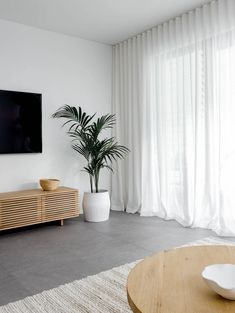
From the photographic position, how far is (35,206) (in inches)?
146

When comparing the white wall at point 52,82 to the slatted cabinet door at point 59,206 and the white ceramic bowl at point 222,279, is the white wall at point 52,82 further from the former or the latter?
the white ceramic bowl at point 222,279

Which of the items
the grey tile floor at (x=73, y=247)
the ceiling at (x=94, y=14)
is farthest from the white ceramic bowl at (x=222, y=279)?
the ceiling at (x=94, y=14)

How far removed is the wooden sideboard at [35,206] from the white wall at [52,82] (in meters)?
0.40

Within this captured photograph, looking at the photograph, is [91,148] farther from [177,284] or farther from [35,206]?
[177,284]

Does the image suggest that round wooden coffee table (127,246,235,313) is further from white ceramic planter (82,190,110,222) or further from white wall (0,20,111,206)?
white wall (0,20,111,206)

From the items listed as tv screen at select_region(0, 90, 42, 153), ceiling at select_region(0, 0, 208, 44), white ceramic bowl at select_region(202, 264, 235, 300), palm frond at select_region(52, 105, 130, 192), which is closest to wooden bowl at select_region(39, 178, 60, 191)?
tv screen at select_region(0, 90, 42, 153)

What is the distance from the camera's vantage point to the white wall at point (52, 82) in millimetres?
4008

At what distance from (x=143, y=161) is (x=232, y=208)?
59.0 inches

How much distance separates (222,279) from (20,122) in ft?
11.0

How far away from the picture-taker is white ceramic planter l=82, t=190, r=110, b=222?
417 centimetres

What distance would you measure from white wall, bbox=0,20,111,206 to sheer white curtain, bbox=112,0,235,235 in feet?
1.20

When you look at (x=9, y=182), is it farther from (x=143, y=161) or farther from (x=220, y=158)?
(x=220, y=158)

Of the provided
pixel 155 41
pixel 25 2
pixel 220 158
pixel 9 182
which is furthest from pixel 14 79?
pixel 220 158

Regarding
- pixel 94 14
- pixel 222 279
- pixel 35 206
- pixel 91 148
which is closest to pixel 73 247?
pixel 35 206
